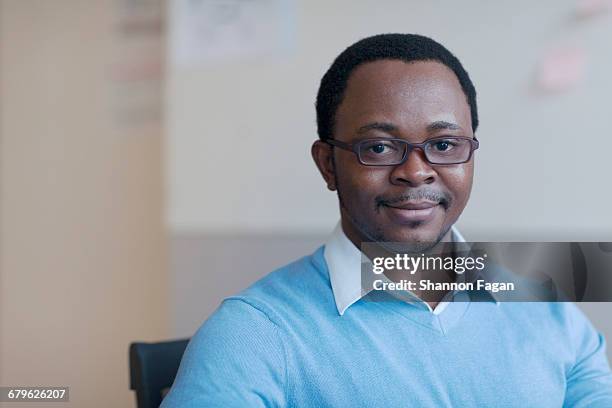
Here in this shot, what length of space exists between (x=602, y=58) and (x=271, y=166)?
45 centimetres

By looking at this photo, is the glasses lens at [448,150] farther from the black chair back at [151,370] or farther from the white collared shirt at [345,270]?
the black chair back at [151,370]

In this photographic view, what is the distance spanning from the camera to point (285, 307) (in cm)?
73

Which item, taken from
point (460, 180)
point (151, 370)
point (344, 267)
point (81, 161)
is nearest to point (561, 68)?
point (460, 180)

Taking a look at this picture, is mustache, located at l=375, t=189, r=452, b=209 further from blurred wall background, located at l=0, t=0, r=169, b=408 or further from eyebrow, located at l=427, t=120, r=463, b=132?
blurred wall background, located at l=0, t=0, r=169, b=408

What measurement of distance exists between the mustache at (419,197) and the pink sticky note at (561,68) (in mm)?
219

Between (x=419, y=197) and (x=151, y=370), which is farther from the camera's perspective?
(x=151, y=370)

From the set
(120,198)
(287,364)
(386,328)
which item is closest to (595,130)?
(386,328)

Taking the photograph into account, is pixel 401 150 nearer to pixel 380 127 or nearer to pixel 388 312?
pixel 380 127

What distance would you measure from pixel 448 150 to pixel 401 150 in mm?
51

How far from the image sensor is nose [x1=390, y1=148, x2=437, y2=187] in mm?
716

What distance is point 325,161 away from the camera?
78 cm

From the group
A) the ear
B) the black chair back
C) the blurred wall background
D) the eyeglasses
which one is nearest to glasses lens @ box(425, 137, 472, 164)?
the eyeglasses

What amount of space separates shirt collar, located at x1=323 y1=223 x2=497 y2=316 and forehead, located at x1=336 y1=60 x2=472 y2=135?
13 cm

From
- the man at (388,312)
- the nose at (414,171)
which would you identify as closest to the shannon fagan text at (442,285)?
the man at (388,312)
